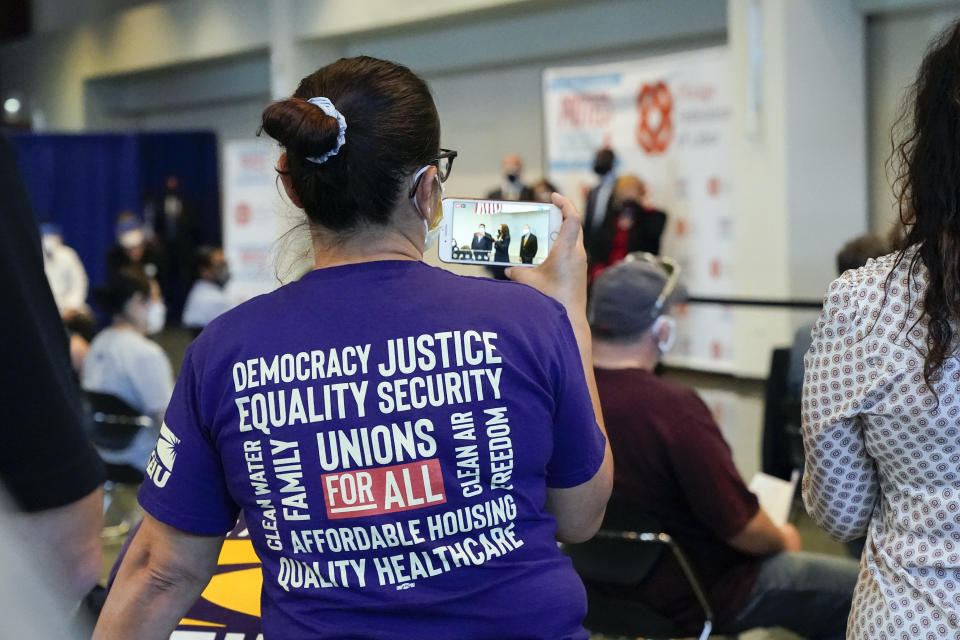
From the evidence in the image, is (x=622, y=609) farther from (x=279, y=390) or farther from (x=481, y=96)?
(x=481, y=96)

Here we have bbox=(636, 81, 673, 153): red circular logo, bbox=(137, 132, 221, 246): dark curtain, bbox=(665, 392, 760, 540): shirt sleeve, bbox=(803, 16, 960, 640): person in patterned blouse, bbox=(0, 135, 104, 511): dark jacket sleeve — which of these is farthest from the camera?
bbox=(137, 132, 221, 246): dark curtain

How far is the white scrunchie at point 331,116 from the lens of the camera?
1091 millimetres

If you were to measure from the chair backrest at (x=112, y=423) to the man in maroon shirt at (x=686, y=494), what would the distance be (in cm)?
231

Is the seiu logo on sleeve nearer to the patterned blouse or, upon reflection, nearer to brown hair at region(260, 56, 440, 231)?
brown hair at region(260, 56, 440, 231)

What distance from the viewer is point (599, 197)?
25.9 ft

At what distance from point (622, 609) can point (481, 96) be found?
8.35 m

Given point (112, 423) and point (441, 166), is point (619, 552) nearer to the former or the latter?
point (441, 166)

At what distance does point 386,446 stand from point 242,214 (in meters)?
7.37

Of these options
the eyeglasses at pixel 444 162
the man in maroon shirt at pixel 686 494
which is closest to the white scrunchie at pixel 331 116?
the eyeglasses at pixel 444 162

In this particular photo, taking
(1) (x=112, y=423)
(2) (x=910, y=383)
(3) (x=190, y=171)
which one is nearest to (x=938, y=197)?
(2) (x=910, y=383)

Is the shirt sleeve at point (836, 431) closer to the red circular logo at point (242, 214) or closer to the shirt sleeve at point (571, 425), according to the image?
the shirt sleeve at point (571, 425)

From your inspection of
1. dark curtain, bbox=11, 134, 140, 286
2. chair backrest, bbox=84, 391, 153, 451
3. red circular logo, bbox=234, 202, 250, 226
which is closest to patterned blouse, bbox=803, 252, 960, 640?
chair backrest, bbox=84, 391, 153, 451

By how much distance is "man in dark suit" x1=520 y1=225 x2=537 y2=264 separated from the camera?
1.38 m

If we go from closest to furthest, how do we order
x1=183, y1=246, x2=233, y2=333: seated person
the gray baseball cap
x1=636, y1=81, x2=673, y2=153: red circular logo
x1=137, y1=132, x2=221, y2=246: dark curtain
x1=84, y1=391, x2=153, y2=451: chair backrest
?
the gray baseball cap, x1=84, y1=391, x2=153, y2=451: chair backrest, x1=636, y1=81, x2=673, y2=153: red circular logo, x1=183, y1=246, x2=233, y2=333: seated person, x1=137, y1=132, x2=221, y2=246: dark curtain
